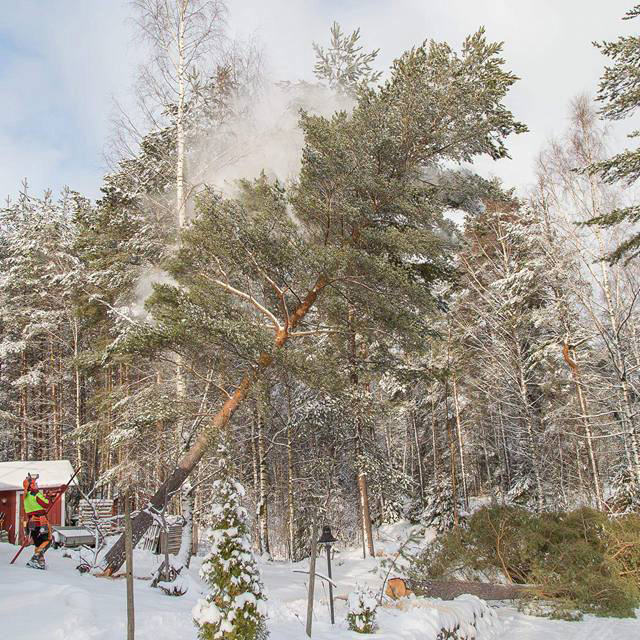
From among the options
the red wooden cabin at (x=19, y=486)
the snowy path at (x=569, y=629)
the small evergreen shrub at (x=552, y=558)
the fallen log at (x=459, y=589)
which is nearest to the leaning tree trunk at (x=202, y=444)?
the fallen log at (x=459, y=589)

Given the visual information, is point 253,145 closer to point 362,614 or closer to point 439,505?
point 362,614

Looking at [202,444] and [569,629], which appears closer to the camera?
[569,629]

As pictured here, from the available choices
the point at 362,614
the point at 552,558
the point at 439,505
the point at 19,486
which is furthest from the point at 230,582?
the point at 439,505

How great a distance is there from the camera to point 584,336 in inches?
587

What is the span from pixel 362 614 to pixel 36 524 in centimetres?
627

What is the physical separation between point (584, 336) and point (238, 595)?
1292cm

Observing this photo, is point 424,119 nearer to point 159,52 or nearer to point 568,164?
point 568,164

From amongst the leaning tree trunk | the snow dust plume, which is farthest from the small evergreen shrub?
the snow dust plume

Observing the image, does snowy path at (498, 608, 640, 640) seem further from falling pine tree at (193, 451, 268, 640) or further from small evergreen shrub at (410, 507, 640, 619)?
falling pine tree at (193, 451, 268, 640)

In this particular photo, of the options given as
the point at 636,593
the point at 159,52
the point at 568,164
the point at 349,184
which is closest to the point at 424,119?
the point at 349,184

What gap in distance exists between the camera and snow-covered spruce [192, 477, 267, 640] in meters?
5.07

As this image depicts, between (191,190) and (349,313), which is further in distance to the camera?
(191,190)

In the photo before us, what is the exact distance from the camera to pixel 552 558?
9.77 meters

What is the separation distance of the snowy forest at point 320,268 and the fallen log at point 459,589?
301cm
